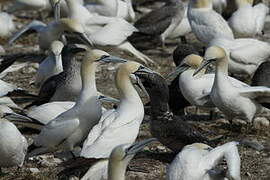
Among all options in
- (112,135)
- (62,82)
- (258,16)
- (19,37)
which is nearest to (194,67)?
(62,82)

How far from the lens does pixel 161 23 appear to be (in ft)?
50.7

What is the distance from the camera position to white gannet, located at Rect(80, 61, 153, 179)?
8.59 meters

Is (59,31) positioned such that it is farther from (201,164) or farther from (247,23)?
(201,164)

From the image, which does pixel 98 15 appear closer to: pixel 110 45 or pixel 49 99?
pixel 110 45

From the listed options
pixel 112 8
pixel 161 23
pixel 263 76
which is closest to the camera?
pixel 263 76

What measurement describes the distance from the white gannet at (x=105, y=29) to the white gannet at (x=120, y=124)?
4.77m

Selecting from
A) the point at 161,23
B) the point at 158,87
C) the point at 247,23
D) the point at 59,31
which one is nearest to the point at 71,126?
the point at 158,87

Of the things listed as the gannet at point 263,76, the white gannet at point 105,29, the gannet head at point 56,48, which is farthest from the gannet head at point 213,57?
the white gannet at point 105,29

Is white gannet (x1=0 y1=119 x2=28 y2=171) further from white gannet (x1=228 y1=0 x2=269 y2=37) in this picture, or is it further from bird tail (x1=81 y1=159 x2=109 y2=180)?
white gannet (x1=228 y1=0 x2=269 y2=37)

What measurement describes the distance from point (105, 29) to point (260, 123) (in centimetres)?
407

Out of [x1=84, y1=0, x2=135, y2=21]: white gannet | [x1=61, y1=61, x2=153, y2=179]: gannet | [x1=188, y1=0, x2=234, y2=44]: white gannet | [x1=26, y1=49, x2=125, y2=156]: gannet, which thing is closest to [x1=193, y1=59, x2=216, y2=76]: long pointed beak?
[x1=61, y1=61, x2=153, y2=179]: gannet

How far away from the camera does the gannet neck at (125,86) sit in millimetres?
9148

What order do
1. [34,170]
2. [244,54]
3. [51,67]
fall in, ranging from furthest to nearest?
[51,67] < [244,54] < [34,170]

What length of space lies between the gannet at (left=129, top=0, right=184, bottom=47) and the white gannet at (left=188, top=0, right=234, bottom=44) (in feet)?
2.15
